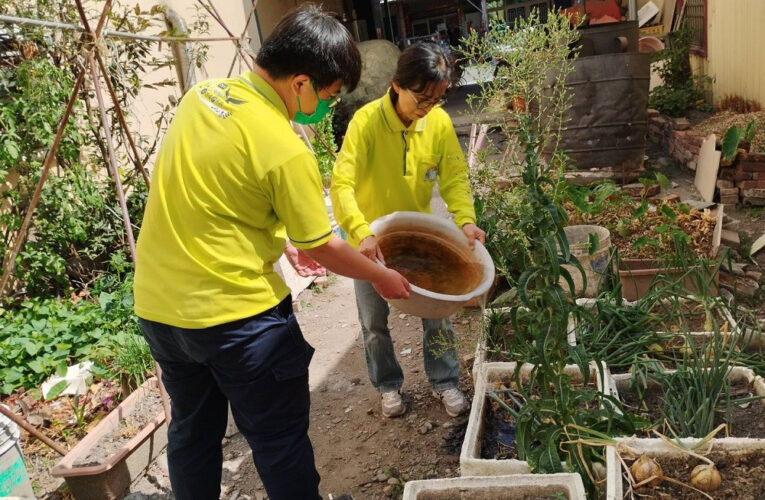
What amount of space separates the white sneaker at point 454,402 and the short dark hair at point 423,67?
1.38 m

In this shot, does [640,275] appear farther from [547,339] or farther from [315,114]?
[315,114]

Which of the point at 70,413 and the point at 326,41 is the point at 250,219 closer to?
the point at 326,41

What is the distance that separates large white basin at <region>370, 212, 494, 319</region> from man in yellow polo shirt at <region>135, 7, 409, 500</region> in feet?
1.96

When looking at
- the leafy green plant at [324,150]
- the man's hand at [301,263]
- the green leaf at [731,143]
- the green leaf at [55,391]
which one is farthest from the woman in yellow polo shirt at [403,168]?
the leafy green plant at [324,150]

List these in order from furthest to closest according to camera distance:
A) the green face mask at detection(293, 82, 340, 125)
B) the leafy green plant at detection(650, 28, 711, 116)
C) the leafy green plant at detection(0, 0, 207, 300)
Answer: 1. the leafy green plant at detection(650, 28, 711, 116)
2. the leafy green plant at detection(0, 0, 207, 300)
3. the green face mask at detection(293, 82, 340, 125)

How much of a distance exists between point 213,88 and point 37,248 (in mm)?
2854

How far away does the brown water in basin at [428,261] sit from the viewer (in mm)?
2646

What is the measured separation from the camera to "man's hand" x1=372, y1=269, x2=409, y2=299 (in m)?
2.10

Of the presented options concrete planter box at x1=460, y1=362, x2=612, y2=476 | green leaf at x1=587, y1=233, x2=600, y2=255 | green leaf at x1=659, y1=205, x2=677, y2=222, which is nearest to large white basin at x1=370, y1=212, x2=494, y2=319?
concrete planter box at x1=460, y1=362, x2=612, y2=476

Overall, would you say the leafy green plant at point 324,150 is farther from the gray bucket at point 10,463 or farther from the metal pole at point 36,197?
the gray bucket at point 10,463

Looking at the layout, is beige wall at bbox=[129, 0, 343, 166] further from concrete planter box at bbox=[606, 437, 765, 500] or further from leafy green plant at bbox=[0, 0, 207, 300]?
concrete planter box at bbox=[606, 437, 765, 500]

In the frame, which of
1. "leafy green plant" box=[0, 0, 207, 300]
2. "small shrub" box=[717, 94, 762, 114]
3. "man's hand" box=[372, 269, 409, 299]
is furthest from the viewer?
"small shrub" box=[717, 94, 762, 114]

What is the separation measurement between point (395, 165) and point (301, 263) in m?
2.27

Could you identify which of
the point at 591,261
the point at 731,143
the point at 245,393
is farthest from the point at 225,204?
the point at 731,143
